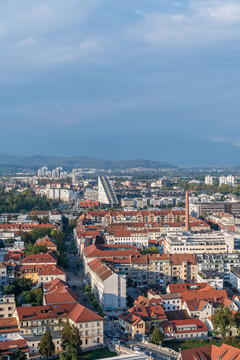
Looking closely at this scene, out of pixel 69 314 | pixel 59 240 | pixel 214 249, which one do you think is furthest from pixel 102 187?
pixel 69 314

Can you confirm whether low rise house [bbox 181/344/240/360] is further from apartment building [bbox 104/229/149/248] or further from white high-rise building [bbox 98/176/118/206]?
white high-rise building [bbox 98/176/118/206]

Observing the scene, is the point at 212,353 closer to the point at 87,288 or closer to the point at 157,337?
the point at 157,337

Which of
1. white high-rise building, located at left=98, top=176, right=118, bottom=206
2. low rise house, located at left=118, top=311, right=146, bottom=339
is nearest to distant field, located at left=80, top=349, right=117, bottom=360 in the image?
low rise house, located at left=118, top=311, right=146, bottom=339

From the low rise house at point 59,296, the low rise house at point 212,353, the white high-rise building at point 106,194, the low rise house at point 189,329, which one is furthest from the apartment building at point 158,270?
the white high-rise building at point 106,194

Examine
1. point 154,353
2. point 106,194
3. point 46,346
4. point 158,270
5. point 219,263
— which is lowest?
point 154,353

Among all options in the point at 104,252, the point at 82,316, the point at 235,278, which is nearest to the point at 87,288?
the point at 104,252
